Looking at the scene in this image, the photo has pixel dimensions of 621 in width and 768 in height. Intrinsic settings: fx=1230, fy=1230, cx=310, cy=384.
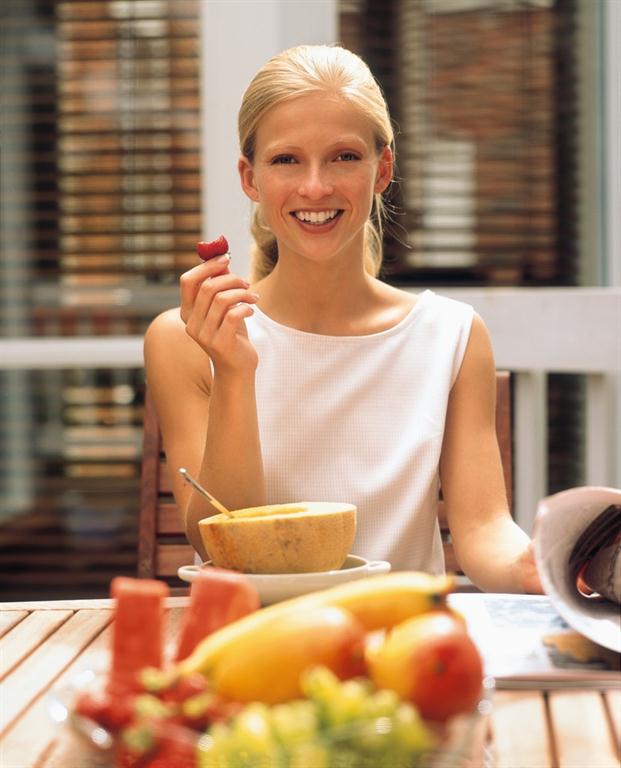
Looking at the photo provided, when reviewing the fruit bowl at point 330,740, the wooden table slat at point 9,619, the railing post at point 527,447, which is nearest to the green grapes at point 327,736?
the fruit bowl at point 330,740

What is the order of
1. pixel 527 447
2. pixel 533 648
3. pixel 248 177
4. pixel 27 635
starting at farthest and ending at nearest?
pixel 527 447 < pixel 248 177 < pixel 27 635 < pixel 533 648

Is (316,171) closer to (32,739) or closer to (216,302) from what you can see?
(216,302)

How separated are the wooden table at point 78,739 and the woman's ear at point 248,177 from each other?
0.69 metres

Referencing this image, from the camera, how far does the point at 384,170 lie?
5.28 ft

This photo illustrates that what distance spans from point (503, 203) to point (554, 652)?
316cm

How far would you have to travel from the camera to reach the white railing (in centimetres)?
214

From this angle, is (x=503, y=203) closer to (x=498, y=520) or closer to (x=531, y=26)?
(x=531, y=26)

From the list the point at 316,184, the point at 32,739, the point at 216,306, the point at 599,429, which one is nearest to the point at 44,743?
the point at 32,739

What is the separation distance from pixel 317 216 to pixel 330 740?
1012 mm

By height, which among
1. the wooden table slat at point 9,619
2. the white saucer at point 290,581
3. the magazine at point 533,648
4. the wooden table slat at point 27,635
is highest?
the white saucer at point 290,581

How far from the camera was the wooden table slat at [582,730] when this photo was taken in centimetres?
74

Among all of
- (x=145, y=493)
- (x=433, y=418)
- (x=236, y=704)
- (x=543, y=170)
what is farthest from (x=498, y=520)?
(x=543, y=170)

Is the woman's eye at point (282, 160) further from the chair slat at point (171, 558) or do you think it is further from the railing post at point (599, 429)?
the railing post at point (599, 429)

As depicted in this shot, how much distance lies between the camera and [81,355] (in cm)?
261
